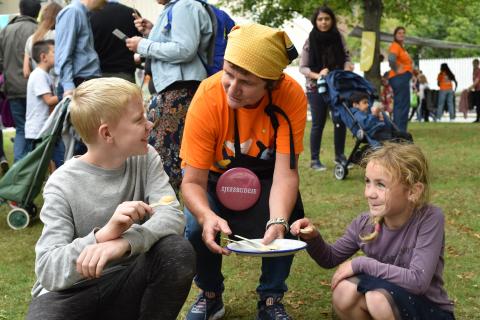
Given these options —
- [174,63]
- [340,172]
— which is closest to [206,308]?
[174,63]

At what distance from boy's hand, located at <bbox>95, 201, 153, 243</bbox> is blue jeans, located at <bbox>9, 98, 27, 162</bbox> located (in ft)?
16.9

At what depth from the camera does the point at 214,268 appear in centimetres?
321

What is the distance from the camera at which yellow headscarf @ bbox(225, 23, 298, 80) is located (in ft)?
9.25

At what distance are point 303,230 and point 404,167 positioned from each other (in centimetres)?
46

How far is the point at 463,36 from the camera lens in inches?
1537

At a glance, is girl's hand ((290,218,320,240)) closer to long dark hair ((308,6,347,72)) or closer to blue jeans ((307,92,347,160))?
blue jeans ((307,92,347,160))

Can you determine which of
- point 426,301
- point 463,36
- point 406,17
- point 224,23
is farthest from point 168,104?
point 463,36

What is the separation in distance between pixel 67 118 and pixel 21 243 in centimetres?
95

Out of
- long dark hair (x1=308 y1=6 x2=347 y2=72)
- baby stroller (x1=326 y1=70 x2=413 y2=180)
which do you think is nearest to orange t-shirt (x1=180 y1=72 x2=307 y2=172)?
baby stroller (x1=326 y1=70 x2=413 y2=180)

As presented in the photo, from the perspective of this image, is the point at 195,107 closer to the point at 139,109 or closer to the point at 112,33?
the point at 139,109

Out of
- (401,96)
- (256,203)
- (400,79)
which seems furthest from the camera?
(401,96)

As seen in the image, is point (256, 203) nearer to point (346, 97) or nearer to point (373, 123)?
point (373, 123)

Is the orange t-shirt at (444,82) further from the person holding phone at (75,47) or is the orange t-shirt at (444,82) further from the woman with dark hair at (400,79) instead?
the person holding phone at (75,47)

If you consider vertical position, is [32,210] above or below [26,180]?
below
